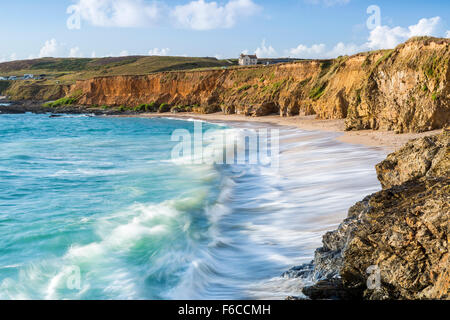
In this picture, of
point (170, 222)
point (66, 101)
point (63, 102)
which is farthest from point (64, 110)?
point (170, 222)

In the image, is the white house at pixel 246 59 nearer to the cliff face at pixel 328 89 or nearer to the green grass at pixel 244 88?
the cliff face at pixel 328 89

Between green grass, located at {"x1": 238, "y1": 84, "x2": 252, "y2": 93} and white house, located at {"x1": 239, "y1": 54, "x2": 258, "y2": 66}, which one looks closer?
green grass, located at {"x1": 238, "y1": 84, "x2": 252, "y2": 93}

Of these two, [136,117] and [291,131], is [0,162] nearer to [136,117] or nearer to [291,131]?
[291,131]

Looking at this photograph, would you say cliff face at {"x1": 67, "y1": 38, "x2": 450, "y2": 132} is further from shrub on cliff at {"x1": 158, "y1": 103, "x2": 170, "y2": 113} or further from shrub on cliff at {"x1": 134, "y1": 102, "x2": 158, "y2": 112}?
shrub on cliff at {"x1": 134, "y1": 102, "x2": 158, "y2": 112}

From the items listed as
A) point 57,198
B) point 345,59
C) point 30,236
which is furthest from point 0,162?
point 345,59

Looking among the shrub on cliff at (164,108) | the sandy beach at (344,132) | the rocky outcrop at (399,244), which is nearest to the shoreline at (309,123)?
the sandy beach at (344,132)

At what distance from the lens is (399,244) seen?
5258 mm

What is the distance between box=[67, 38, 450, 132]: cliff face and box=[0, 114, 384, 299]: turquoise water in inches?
178

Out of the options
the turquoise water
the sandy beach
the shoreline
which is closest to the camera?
the turquoise water

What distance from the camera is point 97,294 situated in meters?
8.63

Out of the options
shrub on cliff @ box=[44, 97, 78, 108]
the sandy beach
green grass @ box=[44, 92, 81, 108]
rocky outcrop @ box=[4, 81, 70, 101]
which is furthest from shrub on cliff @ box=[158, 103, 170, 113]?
rocky outcrop @ box=[4, 81, 70, 101]

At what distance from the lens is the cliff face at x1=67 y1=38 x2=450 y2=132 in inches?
853

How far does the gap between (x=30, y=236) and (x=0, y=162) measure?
16.4 m

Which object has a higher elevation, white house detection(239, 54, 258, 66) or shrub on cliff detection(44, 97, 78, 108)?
white house detection(239, 54, 258, 66)
